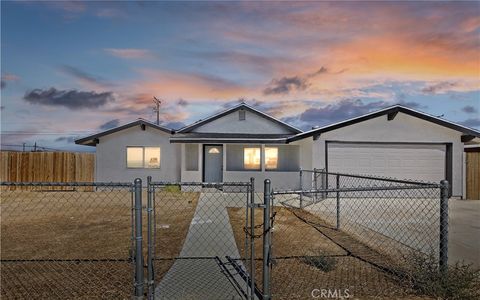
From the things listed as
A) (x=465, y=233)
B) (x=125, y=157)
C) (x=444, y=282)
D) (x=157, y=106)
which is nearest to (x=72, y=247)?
(x=444, y=282)

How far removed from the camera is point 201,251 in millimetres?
6793

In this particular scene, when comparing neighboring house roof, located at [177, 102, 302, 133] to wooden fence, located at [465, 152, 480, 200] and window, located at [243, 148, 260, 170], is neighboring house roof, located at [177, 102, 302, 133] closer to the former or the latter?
window, located at [243, 148, 260, 170]

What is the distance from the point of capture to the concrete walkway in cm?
462

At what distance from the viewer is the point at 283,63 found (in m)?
16.3

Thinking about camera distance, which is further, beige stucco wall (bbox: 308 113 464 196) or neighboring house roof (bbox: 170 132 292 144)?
neighboring house roof (bbox: 170 132 292 144)

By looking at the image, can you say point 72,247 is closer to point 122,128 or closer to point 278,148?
point 122,128

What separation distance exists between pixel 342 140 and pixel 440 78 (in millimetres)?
5141

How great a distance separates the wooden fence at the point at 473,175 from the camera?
16359mm

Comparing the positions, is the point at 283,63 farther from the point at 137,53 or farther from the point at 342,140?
the point at 137,53

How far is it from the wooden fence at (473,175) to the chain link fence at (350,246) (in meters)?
5.83

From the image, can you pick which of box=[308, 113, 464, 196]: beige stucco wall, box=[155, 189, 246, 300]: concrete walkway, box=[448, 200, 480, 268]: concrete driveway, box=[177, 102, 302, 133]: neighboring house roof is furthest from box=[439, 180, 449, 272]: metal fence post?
box=[177, 102, 302, 133]: neighboring house roof

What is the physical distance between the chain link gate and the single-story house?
6.32 metres

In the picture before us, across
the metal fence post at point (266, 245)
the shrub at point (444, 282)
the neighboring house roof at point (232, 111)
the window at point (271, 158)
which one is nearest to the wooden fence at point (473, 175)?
the neighboring house roof at point (232, 111)

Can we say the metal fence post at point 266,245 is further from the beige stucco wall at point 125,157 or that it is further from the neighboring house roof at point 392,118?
the beige stucco wall at point 125,157
